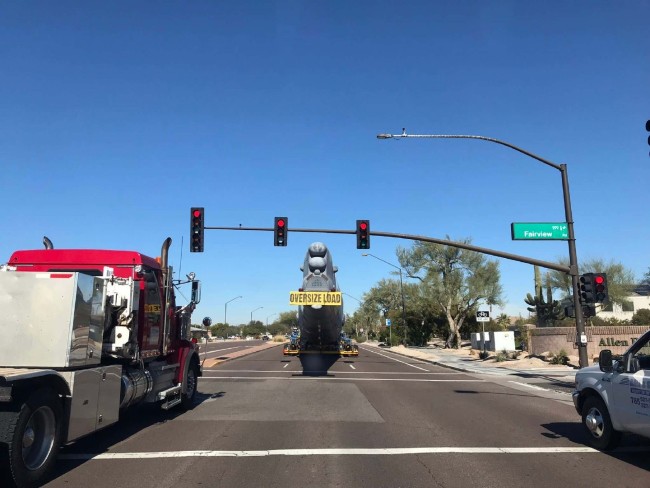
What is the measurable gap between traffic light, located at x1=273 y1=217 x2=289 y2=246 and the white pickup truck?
13674mm

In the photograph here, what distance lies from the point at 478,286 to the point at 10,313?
1647 inches

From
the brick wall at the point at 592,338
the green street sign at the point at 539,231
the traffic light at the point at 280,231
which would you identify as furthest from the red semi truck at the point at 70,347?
the brick wall at the point at 592,338

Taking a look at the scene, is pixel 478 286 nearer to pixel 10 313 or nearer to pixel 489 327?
pixel 489 327

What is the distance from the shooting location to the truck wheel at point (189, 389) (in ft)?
36.3

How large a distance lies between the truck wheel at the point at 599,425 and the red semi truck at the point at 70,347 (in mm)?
7123

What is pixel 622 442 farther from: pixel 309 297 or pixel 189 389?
pixel 309 297

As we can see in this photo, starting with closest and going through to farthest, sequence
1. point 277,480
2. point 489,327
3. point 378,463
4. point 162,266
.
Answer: point 277,480, point 378,463, point 162,266, point 489,327

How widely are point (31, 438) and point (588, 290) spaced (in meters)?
16.9

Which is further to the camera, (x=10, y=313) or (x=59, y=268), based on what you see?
(x=59, y=268)

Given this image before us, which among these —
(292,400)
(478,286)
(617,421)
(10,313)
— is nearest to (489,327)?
(478,286)

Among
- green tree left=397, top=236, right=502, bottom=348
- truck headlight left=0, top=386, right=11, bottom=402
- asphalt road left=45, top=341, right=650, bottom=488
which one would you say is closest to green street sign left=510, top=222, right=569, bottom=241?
asphalt road left=45, top=341, right=650, bottom=488

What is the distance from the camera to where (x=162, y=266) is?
32.9 ft

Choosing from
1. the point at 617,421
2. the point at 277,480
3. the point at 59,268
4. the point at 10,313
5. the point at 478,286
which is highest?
the point at 478,286

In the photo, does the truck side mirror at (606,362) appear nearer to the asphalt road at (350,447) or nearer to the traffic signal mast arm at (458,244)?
the asphalt road at (350,447)
